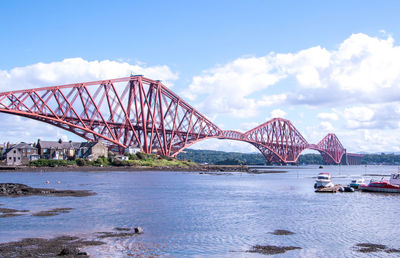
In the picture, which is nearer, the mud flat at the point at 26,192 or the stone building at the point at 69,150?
the mud flat at the point at 26,192

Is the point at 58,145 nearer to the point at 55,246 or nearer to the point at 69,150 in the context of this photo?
the point at 69,150

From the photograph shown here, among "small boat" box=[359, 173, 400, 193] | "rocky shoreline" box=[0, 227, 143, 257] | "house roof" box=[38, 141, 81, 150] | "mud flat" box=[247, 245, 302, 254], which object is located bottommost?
"mud flat" box=[247, 245, 302, 254]

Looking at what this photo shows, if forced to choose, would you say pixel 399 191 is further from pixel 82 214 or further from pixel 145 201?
pixel 82 214

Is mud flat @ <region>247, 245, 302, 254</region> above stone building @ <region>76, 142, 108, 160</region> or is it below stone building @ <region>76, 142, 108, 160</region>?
below

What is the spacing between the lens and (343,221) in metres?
31.4

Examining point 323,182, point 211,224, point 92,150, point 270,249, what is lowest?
point 270,249

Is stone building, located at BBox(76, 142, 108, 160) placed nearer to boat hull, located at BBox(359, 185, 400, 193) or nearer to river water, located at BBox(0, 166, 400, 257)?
river water, located at BBox(0, 166, 400, 257)

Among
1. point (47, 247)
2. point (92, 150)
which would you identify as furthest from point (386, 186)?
point (92, 150)

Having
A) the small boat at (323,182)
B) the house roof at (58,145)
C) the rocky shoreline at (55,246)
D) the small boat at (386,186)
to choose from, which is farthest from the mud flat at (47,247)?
the house roof at (58,145)

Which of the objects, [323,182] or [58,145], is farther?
[58,145]

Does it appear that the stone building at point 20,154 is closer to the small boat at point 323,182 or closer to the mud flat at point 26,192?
the mud flat at point 26,192

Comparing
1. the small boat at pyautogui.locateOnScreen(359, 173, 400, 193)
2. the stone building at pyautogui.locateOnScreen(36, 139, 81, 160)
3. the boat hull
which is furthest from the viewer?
the stone building at pyautogui.locateOnScreen(36, 139, 81, 160)

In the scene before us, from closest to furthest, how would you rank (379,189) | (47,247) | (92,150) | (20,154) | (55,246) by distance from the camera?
(47,247)
(55,246)
(379,189)
(20,154)
(92,150)

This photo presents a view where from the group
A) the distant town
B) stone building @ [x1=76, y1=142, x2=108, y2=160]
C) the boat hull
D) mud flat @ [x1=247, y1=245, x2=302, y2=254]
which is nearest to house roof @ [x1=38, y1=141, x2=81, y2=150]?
the distant town
